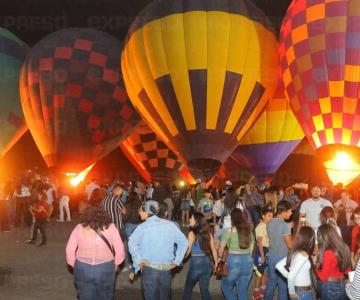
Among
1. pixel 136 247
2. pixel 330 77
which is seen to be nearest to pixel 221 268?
pixel 136 247

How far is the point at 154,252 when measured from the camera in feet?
18.1

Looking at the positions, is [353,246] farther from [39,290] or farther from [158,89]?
[158,89]

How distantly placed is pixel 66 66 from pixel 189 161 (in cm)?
559

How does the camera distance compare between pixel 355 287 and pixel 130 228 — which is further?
pixel 130 228

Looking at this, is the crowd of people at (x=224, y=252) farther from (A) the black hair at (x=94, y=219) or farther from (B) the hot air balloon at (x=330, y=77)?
(B) the hot air balloon at (x=330, y=77)

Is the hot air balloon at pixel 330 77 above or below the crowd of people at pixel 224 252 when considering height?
above

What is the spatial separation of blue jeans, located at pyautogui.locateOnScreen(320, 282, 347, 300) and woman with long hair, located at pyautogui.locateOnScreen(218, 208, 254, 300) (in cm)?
134

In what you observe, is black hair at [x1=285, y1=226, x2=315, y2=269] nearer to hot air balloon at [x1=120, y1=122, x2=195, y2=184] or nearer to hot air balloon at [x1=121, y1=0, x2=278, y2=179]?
hot air balloon at [x1=121, y1=0, x2=278, y2=179]

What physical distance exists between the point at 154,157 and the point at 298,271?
676 inches

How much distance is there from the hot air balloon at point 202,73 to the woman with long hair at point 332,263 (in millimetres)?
9599

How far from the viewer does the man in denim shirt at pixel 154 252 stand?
5519 mm

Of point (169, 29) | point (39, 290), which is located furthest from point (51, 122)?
point (39, 290)

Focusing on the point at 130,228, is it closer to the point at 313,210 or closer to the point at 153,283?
the point at 313,210

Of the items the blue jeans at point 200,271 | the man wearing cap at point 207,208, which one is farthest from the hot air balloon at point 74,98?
the blue jeans at point 200,271
